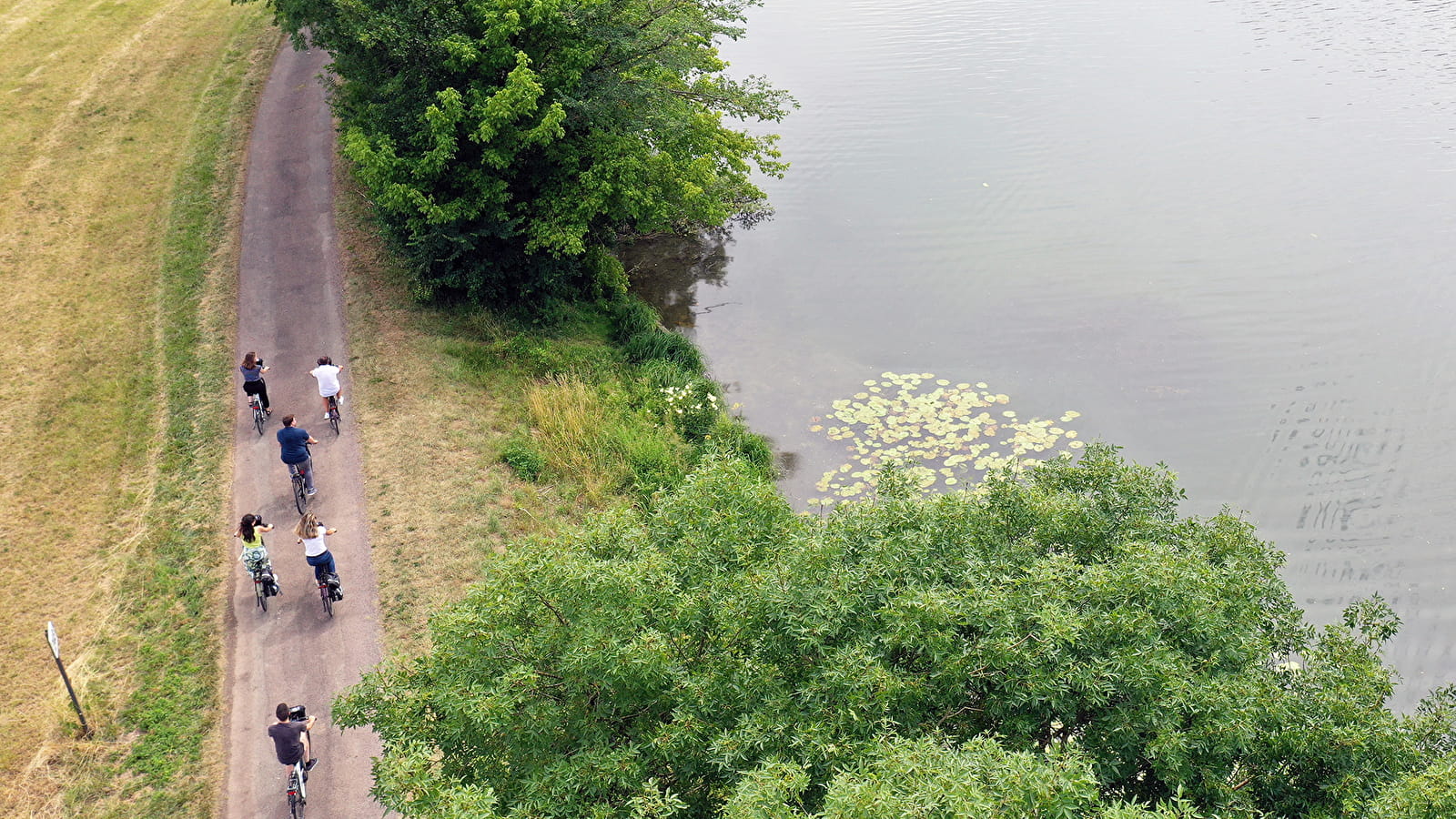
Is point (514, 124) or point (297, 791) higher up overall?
point (514, 124)

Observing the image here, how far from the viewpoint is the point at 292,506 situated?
1803cm

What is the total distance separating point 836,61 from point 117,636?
110 feet

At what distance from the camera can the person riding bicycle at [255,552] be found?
15.0m

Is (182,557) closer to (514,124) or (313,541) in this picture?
(313,541)

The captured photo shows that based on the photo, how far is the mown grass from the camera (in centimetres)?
1767

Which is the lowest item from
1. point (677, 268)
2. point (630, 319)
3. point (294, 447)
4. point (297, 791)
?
point (297, 791)

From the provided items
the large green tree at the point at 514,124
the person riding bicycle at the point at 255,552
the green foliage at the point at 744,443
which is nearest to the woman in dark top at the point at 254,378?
the person riding bicycle at the point at 255,552

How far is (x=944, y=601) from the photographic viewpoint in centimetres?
888

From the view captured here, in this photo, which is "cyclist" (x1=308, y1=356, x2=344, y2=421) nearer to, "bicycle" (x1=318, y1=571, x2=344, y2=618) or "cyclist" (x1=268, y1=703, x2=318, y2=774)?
"bicycle" (x1=318, y1=571, x2=344, y2=618)

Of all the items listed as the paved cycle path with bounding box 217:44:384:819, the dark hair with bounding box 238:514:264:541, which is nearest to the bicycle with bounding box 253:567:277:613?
the paved cycle path with bounding box 217:44:384:819

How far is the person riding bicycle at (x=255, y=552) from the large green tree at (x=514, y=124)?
8848 millimetres

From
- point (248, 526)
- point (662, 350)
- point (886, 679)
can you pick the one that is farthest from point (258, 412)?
point (886, 679)

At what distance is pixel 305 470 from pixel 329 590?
2982 millimetres

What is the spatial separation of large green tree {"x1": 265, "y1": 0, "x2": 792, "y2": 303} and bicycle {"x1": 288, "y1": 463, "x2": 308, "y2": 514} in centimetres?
662
